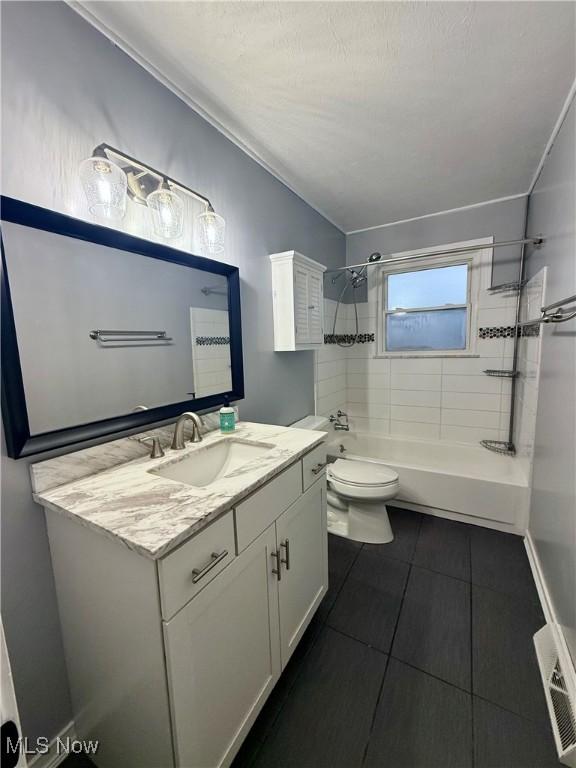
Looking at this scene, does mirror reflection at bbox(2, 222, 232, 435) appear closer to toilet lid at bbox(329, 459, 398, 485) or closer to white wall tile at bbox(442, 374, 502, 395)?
toilet lid at bbox(329, 459, 398, 485)

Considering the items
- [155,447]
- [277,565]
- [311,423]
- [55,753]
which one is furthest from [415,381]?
[55,753]

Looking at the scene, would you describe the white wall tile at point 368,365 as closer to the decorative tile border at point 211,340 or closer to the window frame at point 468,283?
the window frame at point 468,283

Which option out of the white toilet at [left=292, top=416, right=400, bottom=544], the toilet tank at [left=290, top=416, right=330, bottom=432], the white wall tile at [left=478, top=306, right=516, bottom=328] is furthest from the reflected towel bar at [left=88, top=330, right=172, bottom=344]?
the white wall tile at [left=478, top=306, right=516, bottom=328]

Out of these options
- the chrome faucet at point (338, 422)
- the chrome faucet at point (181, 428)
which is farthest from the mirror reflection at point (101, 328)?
the chrome faucet at point (338, 422)

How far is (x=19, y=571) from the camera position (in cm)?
92

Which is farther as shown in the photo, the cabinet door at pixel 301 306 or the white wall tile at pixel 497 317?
the white wall tile at pixel 497 317

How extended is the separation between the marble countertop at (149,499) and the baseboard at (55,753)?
811mm

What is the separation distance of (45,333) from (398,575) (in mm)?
2008

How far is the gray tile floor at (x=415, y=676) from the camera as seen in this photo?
101 cm

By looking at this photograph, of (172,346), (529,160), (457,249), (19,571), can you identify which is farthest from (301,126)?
(19,571)

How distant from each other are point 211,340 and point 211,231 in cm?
50

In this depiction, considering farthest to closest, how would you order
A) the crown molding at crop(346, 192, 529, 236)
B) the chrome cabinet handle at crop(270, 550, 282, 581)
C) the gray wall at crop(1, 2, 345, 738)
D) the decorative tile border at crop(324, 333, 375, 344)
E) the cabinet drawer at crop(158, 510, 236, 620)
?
1. the decorative tile border at crop(324, 333, 375, 344)
2. the crown molding at crop(346, 192, 529, 236)
3. the chrome cabinet handle at crop(270, 550, 282, 581)
4. the gray wall at crop(1, 2, 345, 738)
5. the cabinet drawer at crop(158, 510, 236, 620)

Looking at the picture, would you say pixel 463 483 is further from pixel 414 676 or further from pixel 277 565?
pixel 277 565

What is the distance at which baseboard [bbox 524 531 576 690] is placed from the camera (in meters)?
1.15
